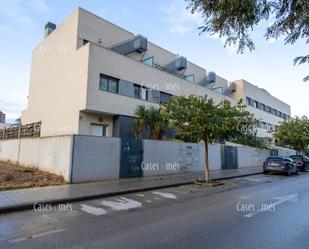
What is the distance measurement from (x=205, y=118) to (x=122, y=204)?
21.0 feet

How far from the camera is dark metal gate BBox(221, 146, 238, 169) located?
2281 centimetres

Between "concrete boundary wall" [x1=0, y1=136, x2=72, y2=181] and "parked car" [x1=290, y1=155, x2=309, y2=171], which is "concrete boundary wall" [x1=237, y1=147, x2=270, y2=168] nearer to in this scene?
"parked car" [x1=290, y1=155, x2=309, y2=171]

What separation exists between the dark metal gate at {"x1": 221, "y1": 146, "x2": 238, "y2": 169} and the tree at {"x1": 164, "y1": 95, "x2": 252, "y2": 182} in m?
9.92

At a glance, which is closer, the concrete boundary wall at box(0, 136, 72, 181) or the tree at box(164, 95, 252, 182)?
the concrete boundary wall at box(0, 136, 72, 181)

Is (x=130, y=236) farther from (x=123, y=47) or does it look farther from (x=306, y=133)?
(x=306, y=133)

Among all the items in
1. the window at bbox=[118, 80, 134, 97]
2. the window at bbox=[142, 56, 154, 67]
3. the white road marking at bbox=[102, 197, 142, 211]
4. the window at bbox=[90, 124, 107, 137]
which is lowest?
the white road marking at bbox=[102, 197, 142, 211]

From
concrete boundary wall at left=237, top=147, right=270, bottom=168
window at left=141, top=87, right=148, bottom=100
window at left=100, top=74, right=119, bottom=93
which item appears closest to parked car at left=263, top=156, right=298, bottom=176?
concrete boundary wall at left=237, top=147, right=270, bottom=168

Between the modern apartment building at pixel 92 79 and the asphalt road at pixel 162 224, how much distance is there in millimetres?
9954

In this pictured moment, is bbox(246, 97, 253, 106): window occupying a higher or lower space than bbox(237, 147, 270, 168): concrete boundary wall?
higher

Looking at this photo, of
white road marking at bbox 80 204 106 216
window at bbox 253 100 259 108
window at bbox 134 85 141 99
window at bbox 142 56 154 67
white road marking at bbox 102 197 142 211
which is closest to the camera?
white road marking at bbox 80 204 106 216

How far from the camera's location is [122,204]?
8.18 meters

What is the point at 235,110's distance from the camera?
12914 mm

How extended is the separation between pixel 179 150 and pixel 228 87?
23554 mm

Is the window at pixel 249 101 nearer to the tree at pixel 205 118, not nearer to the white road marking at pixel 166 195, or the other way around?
the tree at pixel 205 118
